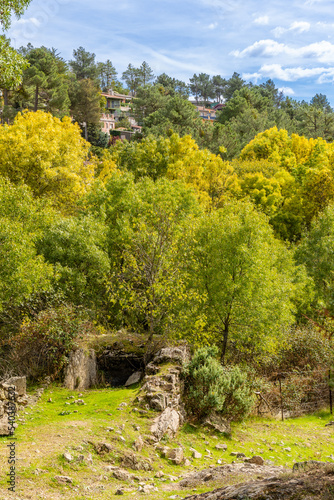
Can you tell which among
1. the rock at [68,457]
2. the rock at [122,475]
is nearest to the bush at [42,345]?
the rock at [68,457]

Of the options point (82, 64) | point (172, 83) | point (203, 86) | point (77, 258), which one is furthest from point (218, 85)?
point (77, 258)

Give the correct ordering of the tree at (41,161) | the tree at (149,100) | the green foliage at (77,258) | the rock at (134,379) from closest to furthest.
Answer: the rock at (134,379) < the green foliage at (77,258) < the tree at (41,161) < the tree at (149,100)

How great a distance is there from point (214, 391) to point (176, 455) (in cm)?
298

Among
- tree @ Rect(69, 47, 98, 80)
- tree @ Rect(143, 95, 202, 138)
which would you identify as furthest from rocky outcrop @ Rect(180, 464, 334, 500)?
tree @ Rect(69, 47, 98, 80)

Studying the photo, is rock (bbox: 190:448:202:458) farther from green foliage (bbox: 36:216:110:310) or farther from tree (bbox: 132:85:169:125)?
tree (bbox: 132:85:169:125)

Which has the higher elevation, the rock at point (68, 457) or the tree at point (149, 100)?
the tree at point (149, 100)

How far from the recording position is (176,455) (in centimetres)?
996

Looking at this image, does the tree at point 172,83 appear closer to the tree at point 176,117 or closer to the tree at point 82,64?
the tree at point 82,64

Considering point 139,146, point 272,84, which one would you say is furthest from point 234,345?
point 272,84

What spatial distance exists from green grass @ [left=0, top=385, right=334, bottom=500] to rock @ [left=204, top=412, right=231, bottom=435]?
0.21 meters

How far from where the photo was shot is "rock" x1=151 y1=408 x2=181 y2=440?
10766mm

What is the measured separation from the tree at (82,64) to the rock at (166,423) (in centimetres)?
9509

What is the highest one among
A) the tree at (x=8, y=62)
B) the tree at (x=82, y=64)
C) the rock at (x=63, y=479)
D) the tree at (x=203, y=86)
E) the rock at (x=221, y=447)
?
the tree at (x=203, y=86)

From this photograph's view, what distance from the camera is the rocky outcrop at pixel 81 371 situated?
1475cm
